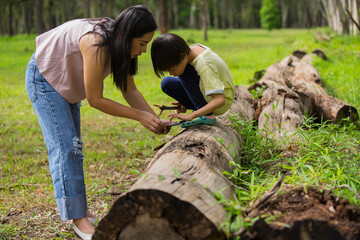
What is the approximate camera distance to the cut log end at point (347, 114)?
482 centimetres

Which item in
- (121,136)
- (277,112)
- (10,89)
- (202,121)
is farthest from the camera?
(10,89)

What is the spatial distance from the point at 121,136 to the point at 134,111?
260 centimetres

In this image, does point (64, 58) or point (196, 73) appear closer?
point (64, 58)

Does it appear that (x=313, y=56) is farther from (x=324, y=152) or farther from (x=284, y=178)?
(x=284, y=178)

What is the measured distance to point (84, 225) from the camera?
2.72m

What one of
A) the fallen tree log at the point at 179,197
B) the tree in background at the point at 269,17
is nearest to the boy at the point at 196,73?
the fallen tree log at the point at 179,197

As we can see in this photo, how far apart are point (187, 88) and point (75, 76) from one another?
102cm

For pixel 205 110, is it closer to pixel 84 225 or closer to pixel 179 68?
pixel 179 68

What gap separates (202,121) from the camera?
3246mm

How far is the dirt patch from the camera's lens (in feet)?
6.13

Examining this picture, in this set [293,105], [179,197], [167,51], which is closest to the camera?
[179,197]

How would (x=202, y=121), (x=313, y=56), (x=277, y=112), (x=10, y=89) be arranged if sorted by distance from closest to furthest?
Answer: (x=202, y=121)
(x=277, y=112)
(x=10, y=89)
(x=313, y=56)

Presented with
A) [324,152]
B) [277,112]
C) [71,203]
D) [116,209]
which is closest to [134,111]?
[71,203]

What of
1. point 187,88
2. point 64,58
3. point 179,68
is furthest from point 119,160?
point 64,58
